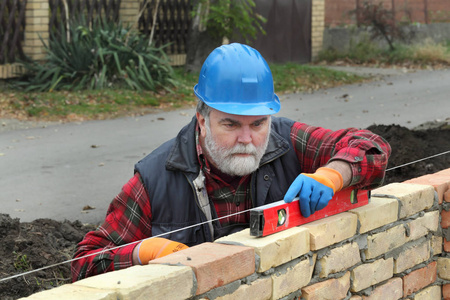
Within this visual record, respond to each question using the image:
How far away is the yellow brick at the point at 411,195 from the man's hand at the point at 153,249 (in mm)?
1401

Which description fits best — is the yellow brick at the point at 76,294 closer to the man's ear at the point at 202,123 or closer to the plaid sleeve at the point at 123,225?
the plaid sleeve at the point at 123,225

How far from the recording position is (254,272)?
9.53 feet

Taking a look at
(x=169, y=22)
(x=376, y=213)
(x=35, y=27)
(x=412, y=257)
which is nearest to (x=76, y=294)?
(x=376, y=213)

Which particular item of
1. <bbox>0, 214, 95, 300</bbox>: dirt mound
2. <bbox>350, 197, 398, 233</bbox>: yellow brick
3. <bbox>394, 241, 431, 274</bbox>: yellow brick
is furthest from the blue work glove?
<bbox>0, 214, 95, 300</bbox>: dirt mound

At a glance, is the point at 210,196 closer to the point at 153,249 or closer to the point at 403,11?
the point at 153,249

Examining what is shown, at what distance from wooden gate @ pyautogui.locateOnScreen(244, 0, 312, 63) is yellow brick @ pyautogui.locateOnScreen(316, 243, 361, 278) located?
15.0 metres

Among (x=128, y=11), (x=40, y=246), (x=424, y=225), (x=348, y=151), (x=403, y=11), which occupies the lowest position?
(x=40, y=246)

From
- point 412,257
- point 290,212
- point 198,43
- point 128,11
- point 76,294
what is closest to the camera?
point 76,294

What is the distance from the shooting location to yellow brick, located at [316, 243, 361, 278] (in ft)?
10.9

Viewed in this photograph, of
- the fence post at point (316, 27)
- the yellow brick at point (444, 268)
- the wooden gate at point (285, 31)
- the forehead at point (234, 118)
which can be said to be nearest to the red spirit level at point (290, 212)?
the forehead at point (234, 118)

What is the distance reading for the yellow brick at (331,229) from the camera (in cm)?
324

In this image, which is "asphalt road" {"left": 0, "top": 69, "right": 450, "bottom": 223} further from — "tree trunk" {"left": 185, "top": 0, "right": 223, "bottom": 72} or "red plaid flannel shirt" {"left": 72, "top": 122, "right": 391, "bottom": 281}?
"red plaid flannel shirt" {"left": 72, "top": 122, "right": 391, "bottom": 281}

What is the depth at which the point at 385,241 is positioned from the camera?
3799 mm

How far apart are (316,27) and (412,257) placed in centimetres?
1700
